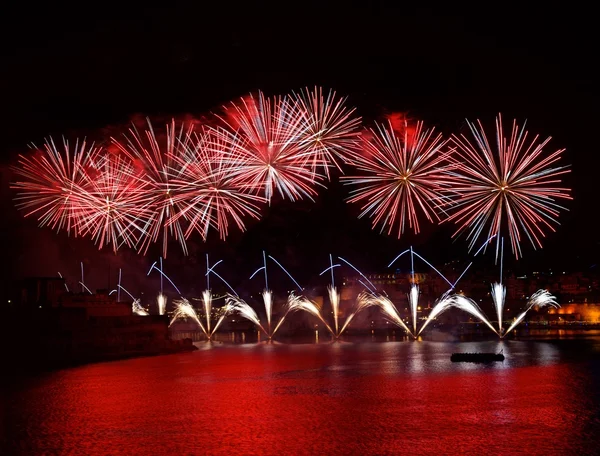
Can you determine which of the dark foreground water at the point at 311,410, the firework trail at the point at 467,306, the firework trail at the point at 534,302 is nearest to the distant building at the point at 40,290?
the dark foreground water at the point at 311,410

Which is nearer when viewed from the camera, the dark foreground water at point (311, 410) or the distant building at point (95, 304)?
the dark foreground water at point (311, 410)

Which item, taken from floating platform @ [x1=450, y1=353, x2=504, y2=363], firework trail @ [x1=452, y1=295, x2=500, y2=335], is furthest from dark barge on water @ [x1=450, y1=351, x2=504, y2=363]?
firework trail @ [x1=452, y1=295, x2=500, y2=335]

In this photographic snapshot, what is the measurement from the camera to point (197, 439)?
13.1 metres

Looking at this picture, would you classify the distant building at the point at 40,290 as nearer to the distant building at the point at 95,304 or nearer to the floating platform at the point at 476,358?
the distant building at the point at 95,304

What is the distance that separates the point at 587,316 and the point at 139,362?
2451 inches

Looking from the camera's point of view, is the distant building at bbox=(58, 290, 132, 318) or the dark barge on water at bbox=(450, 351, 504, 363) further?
the distant building at bbox=(58, 290, 132, 318)

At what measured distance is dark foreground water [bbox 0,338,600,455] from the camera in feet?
40.8

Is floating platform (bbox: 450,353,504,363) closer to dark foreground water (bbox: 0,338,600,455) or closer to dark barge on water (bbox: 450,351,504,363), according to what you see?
dark barge on water (bbox: 450,351,504,363)

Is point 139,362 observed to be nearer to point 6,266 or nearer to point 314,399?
point 6,266

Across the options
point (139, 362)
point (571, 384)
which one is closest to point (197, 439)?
point (571, 384)

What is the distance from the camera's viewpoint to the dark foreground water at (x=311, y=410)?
12430 mm

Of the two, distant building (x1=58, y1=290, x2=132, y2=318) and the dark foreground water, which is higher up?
distant building (x1=58, y1=290, x2=132, y2=318)

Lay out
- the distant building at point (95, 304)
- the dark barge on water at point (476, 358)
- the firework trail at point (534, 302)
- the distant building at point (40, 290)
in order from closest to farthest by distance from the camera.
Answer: the dark barge on water at point (476, 358) < the distant building at point (40, 290) < the distant building at point (95, 304) < the firework trail at point (534, 302)

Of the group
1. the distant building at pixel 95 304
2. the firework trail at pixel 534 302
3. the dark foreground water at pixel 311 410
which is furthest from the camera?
the firework trail at pixel 534 302
